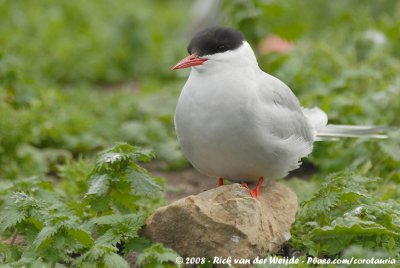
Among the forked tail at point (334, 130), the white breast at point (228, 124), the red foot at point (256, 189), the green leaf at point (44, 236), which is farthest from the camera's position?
the forked tail at point (334, 130)

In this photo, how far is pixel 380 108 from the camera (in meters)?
5.96

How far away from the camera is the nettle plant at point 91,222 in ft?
11.7

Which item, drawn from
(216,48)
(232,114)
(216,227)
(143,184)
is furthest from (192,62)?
(216,227)

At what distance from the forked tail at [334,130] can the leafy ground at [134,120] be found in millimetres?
94

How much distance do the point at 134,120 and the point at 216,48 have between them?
2661mm

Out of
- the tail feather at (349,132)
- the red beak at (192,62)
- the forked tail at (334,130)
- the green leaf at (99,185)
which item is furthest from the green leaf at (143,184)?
the tail feather at (349,132)

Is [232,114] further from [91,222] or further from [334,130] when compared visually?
[334,130]

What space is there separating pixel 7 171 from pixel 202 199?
90.0 inches

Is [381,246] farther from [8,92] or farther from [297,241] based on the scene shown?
[8,92]

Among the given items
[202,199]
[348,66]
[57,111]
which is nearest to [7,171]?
[57,111]

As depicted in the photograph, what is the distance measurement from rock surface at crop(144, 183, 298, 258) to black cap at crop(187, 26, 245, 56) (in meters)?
0.85

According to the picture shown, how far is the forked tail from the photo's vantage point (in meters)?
5.09

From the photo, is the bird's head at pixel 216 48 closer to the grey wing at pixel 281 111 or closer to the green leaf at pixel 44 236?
the grey wing at pixel 281 111

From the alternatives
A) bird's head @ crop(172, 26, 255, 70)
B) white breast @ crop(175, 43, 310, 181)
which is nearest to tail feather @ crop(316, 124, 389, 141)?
white breast @ crop(175, 43, 310, 181)
